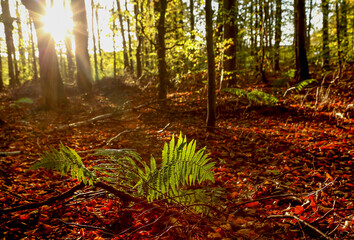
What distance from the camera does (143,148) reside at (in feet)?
14.1

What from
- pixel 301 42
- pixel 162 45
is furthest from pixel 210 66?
pixel 301 42

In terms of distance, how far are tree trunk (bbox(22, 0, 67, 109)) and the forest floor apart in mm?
704

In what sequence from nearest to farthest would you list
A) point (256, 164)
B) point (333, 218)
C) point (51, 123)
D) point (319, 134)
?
point (333, 218) → point (256, 164) → point (319, 134) → point (51, 123)

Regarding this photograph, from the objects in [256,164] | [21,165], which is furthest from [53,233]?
[256,164]

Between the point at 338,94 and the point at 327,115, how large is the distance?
70.6 inches

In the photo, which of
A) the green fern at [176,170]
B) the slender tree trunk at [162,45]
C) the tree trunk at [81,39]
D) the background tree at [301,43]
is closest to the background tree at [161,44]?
the slender tree trunk at [162,45]

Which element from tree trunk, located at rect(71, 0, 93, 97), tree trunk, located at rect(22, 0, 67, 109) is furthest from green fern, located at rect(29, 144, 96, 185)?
tree trunk, located at rect(71, 0, 93, 97)

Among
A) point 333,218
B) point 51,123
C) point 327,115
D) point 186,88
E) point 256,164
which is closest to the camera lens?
point 333,218

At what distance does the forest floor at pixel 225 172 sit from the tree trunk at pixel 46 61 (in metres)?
0.70

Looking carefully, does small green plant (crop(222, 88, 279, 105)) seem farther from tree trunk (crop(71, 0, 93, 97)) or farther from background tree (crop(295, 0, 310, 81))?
tree trunk (crop(71, 0, 93, 97))

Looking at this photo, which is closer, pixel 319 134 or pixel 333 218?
pixel 333 218

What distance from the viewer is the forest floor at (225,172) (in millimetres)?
1733

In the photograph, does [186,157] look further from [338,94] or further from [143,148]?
[338,94]

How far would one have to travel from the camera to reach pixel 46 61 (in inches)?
314
